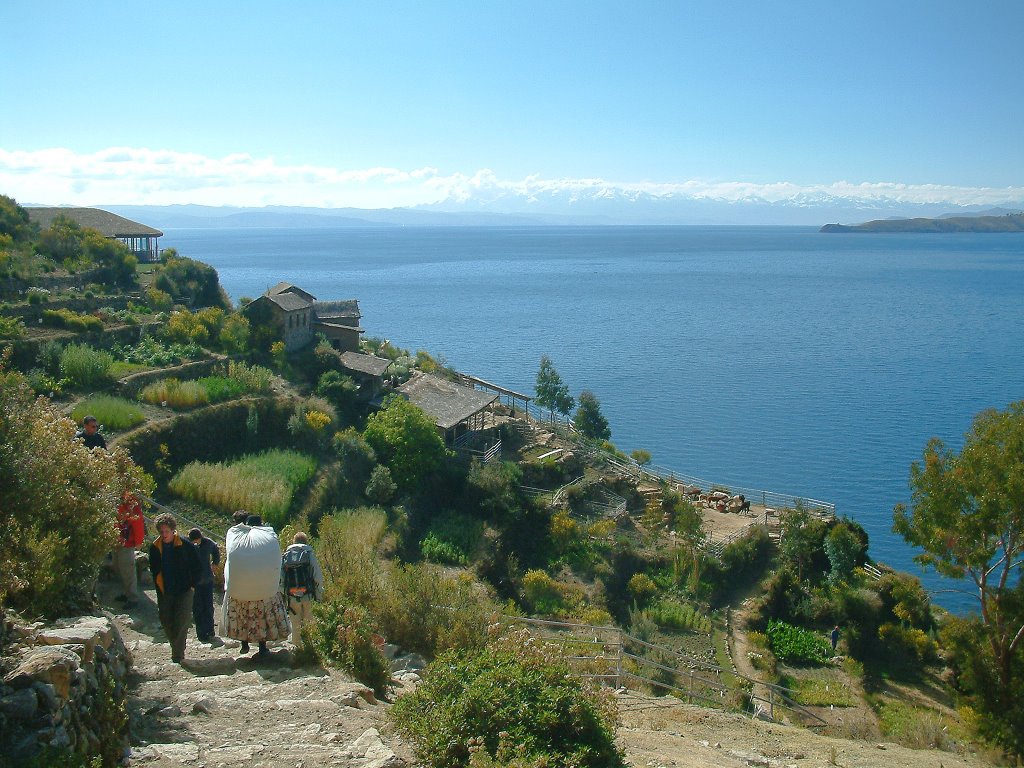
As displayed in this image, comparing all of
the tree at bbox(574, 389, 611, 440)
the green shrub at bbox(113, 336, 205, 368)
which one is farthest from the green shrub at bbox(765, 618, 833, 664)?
the green shrub at bbox(113, 336, 205, 368)

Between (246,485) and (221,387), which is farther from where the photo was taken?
(221,387)

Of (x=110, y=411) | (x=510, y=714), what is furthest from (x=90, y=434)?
(x=110, y=411)

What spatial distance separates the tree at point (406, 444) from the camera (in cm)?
2798

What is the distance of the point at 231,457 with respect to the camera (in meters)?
25.1

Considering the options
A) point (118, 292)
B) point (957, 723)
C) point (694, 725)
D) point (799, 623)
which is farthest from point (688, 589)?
point (118, 292)

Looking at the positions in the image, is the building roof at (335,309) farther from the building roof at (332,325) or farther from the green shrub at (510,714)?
the green shrub at (510,714)

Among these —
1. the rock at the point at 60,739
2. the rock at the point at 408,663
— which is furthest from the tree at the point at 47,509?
the rock at the point at 408,663

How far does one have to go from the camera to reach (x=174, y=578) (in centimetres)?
928

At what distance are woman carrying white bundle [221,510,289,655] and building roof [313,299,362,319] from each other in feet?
89.9

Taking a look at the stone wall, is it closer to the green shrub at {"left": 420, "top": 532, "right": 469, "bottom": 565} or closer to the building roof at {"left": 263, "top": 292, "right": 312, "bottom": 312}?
the green shrub at {"left": 420, "top": 532, "right": 469, "bottom": 565}

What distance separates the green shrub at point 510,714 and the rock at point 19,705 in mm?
3181

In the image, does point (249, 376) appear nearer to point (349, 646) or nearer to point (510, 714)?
point (349, 646)

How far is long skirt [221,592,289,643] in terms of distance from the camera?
935 cm

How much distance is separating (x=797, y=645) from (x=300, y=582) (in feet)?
60.2
